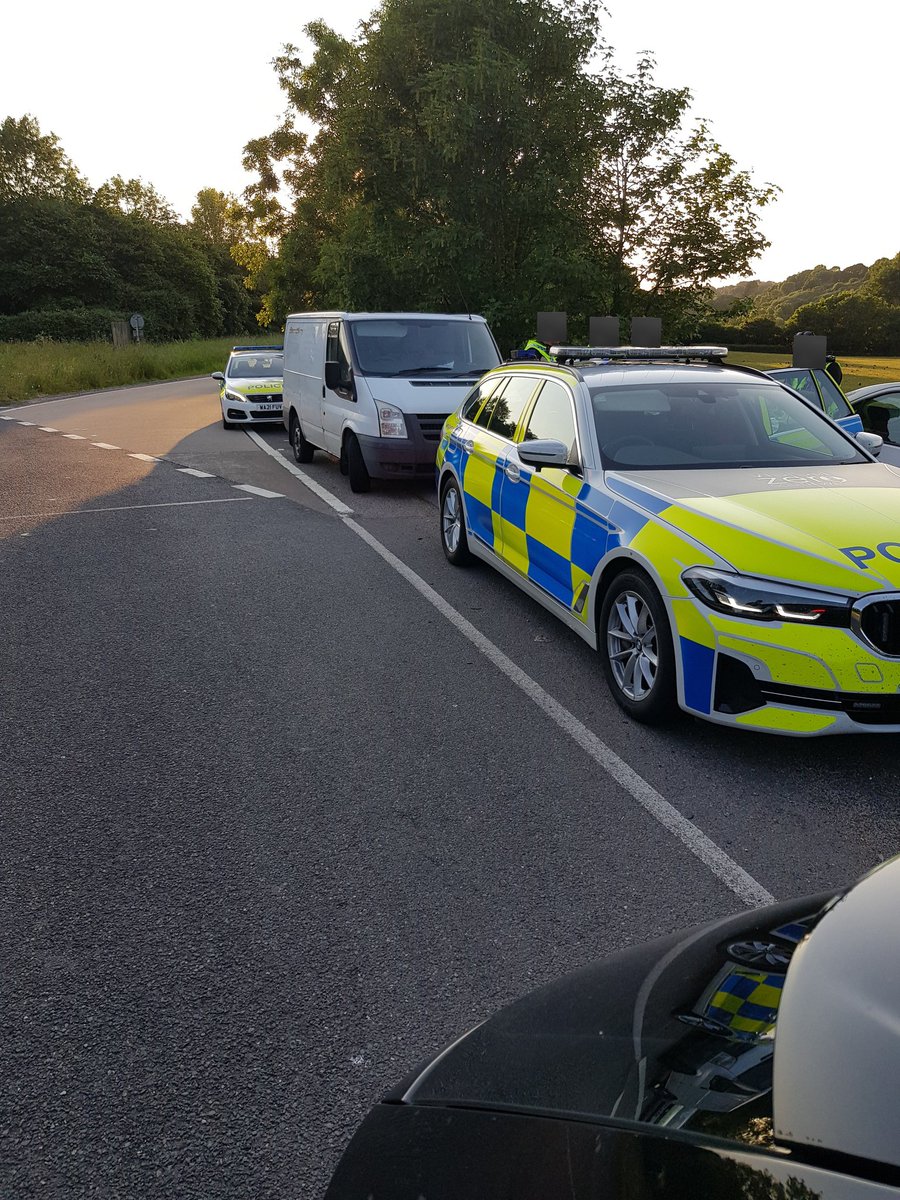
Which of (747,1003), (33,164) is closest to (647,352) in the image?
(747,1003)

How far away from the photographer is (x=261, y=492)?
1259 cm

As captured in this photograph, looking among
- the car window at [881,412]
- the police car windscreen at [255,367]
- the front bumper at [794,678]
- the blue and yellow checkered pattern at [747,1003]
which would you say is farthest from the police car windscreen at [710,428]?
the police car windscreen at [255,367]

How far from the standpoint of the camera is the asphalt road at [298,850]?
8.39 feet

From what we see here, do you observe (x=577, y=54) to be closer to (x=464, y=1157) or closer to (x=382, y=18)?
(x=382, y=18)

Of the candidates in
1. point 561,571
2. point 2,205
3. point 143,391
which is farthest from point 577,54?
point 2,205

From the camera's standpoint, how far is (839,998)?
1364mm

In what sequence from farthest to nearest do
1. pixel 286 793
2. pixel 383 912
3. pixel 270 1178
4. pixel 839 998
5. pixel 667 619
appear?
1. pixel 667 619
2. pixel 286 793
3. pixel 383 912
4. pixel 270 1178
5. pixel 839 998

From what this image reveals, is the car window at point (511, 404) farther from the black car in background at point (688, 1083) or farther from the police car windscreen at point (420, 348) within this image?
the black car in background at point (688, 1083)

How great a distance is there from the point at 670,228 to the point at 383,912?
25563 mm

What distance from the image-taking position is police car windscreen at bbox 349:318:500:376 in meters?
12.4

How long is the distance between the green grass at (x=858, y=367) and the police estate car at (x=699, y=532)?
26.4 meters

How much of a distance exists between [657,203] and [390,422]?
17.4 m

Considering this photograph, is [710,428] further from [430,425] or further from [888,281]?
[888,281]

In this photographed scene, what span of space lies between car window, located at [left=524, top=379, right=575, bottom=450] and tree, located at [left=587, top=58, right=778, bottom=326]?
20245 millimetres
